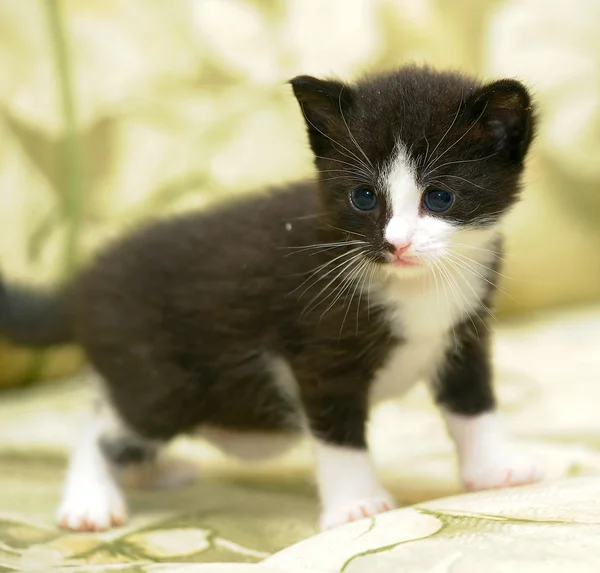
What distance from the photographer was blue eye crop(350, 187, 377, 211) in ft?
4.63

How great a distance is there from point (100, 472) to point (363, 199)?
29.5 inches

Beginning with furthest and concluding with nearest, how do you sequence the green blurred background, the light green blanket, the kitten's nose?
the green blurred background, the kitten's nose, the light green blanket

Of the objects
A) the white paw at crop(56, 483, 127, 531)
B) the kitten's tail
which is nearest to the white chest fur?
the white paw at crop(56, 483, 127, 531)

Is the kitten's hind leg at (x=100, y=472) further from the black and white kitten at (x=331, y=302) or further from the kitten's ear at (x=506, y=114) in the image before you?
the kitten's ear at (x=506, y=114)

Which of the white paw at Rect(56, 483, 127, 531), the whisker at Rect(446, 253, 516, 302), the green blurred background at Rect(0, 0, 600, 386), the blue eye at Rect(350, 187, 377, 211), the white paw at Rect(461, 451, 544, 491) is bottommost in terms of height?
the white paw at Rect(461, 451, 544, 491)

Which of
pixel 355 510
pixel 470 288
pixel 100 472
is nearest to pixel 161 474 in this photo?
pixel 100 472

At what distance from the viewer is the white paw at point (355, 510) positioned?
1.47 metres

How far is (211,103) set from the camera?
2.62 meters

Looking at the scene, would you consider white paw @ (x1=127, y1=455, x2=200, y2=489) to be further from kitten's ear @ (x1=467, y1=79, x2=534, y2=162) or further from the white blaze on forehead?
kitten's ear @ (x1=467, y1=79, x2=534, y2=162)

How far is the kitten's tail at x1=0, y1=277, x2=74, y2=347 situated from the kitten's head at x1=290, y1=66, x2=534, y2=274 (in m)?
0.82

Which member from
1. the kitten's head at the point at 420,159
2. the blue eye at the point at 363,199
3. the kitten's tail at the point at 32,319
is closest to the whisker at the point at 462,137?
the kitten's head at the point at 420,159

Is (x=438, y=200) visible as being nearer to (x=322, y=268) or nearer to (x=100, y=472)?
(x=322, y=268)

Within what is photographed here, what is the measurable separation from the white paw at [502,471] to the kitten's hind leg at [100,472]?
622 mm

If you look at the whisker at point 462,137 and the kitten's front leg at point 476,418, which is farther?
the kitten's front leg at point 476,418
